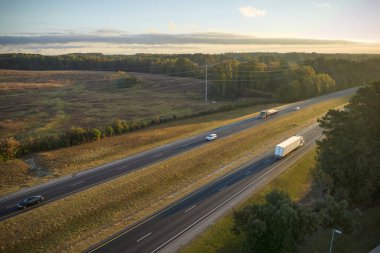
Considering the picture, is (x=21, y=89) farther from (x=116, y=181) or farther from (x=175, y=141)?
(x=116, y=181)

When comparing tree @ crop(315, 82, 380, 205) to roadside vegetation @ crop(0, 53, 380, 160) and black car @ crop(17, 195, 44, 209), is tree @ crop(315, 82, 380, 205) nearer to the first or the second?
black car @ crop(17, 195, 44, 209)

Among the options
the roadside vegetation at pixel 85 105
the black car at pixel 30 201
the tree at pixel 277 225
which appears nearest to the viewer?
the tree at pixel 277 225

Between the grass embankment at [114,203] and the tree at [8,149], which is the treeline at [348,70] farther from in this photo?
the tree at [8,149]

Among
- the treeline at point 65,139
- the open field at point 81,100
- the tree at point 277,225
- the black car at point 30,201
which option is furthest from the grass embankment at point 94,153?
the tree at point 277,225

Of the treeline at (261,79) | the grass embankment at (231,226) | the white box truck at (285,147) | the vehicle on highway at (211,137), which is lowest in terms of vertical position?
the grass embankment at (231,226)

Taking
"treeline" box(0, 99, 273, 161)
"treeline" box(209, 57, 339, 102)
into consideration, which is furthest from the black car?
"treeline" box(209, 57, 339, 102)

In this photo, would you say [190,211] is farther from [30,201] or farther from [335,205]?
[30,201]

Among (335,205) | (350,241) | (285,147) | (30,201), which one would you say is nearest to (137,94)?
(285,147)

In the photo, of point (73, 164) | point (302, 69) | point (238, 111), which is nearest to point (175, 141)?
point (73, 164)
